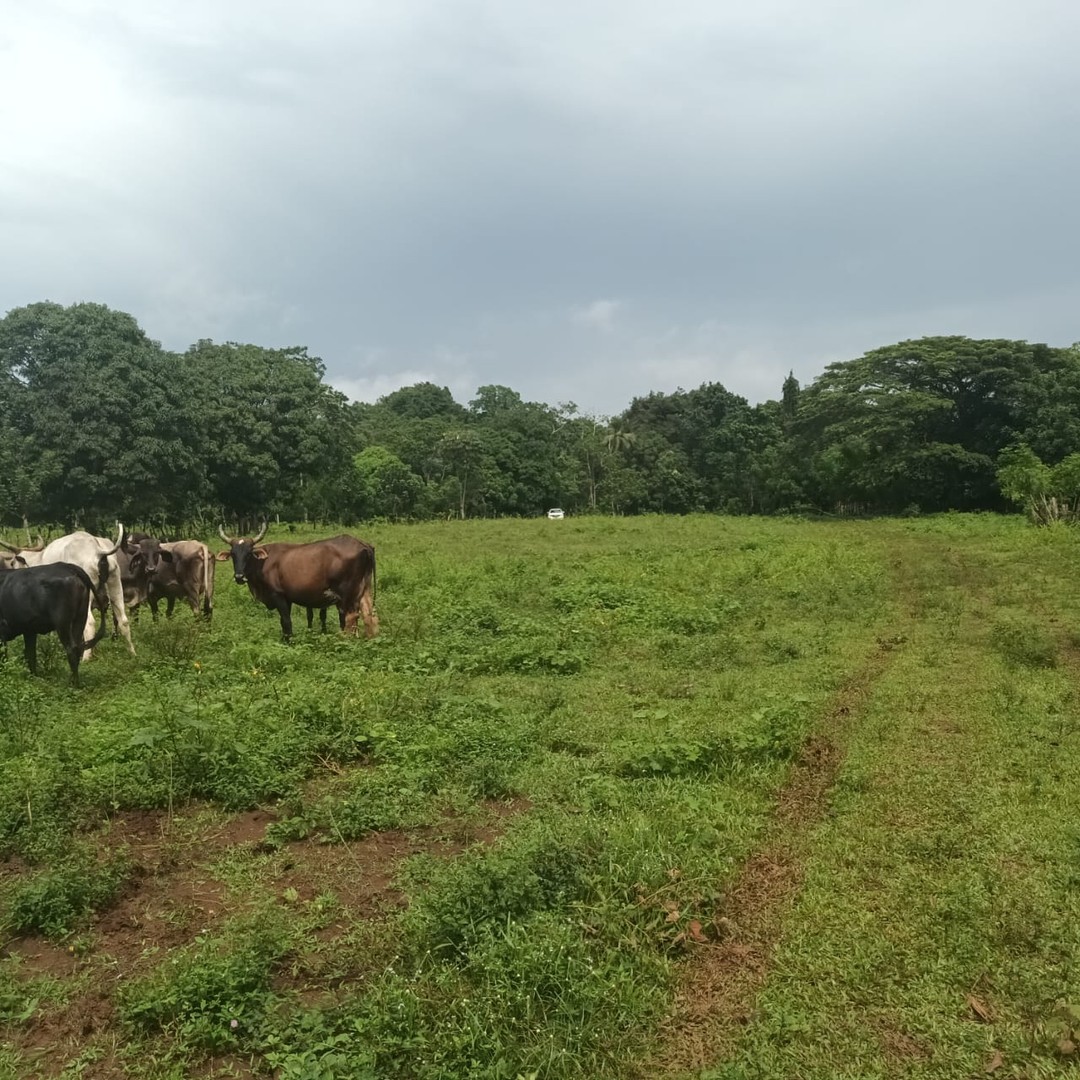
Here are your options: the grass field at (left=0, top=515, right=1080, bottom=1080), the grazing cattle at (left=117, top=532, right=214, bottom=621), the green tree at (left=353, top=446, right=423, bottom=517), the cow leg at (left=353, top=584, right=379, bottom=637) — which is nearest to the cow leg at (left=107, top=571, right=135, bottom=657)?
the grass field at (left=0, top=515, right=1080, bottom=1080)

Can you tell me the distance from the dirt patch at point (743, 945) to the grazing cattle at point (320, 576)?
7.04 meters

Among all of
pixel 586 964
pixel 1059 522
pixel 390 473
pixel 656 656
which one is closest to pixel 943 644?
pixel 656 656

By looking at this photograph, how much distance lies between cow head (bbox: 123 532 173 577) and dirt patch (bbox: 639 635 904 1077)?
34.7ft

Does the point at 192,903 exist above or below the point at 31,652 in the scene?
below

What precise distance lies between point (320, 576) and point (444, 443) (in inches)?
1756

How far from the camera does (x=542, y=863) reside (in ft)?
15.7

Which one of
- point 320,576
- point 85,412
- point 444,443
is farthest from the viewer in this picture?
point 444,443

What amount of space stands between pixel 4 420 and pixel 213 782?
26.1 metres

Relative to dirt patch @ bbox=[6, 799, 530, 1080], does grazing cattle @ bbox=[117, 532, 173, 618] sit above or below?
above

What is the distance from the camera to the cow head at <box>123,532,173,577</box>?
13.6 meters

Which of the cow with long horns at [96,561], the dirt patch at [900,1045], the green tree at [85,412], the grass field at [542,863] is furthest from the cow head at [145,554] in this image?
the green tree at [85,412]

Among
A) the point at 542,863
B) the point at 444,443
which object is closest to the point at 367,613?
the point at 542,863

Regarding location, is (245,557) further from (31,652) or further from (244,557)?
(31,652)

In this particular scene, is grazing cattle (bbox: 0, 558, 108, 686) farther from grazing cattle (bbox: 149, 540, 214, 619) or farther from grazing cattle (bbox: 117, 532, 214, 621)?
grazing cattle (bbox: 149, 540, 214, 619)
